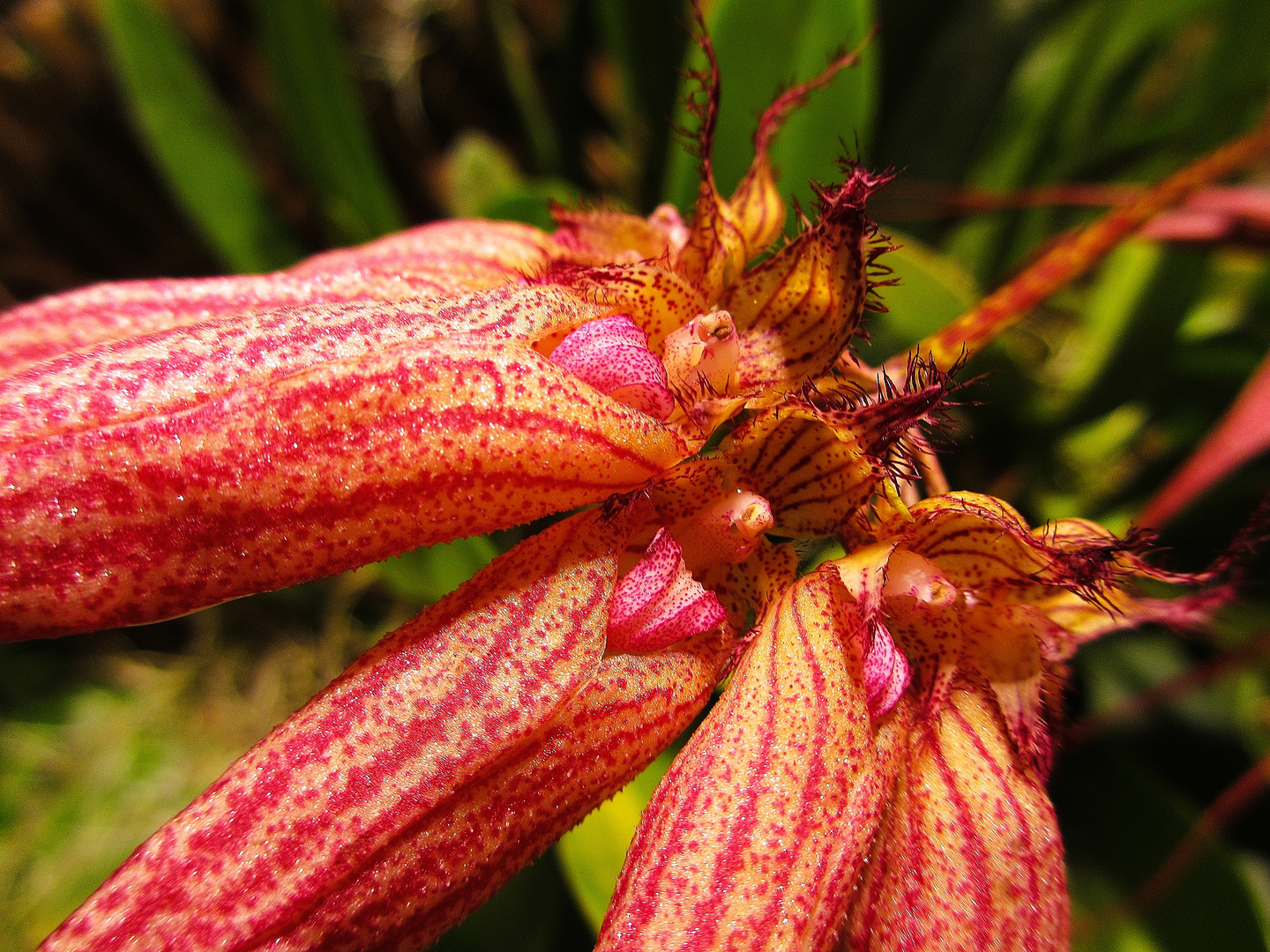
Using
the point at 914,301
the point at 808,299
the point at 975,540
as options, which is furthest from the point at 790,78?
the point at 975,540

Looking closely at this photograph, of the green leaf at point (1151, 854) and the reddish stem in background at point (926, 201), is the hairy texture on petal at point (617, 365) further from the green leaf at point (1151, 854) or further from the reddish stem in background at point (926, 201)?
the green leaf at point (1151, 854)

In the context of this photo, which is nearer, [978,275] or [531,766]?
[531,766]

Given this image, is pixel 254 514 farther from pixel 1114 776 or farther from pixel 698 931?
pixel 1114 776

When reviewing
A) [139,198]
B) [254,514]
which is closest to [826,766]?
[254,514]

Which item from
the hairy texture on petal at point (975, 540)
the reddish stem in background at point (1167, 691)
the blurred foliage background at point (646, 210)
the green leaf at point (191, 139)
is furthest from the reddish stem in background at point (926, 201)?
the green leaf at point (191, 139)

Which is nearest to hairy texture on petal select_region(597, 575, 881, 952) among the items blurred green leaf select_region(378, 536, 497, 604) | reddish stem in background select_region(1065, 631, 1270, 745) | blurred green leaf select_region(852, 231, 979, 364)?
reddish stem in background select_region(1065, 631, 1270, 745)

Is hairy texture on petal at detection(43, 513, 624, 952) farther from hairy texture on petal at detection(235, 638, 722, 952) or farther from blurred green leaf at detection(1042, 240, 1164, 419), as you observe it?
blurred green leaf at detection(1042, 240, 1164, 419)
